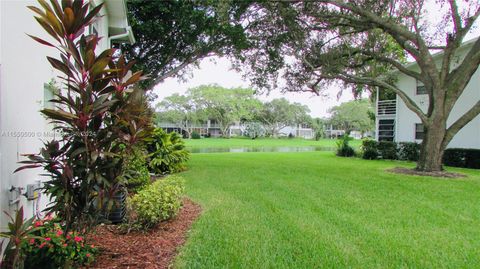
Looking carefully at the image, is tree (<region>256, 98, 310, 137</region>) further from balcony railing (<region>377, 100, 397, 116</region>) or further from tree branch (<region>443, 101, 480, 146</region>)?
tree branch (<region>443, 101, 480, 146</region>)

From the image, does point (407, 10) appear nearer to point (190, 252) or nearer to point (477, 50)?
point (477, 50)

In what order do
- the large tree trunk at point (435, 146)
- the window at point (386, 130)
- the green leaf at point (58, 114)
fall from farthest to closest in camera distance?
the window at point (386, 130) → the large tree trunk at point (435, 146) → the green leaf at point (58, 114)

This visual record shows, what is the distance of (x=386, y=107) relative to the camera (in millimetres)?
22578

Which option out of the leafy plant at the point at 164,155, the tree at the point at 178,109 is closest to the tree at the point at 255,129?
the tree at the point at 178,109

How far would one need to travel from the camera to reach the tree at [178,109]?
57.1 m

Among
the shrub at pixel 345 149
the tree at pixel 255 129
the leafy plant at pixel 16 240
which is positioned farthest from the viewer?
the tree at pixel 255 129

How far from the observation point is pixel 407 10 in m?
12.0

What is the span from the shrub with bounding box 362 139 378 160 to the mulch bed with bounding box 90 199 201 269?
15.5 m

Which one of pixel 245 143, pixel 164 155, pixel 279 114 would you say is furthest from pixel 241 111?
pixel 164 155

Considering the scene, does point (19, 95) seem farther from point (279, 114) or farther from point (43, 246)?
point (279, 114)

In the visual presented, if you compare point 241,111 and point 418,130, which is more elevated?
point 241,111

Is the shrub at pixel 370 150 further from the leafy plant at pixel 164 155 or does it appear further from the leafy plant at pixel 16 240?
the leafy plant at pixel 16 240

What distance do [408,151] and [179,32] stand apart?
13.9m

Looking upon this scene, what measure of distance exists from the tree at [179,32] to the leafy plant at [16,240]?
1009 cm
